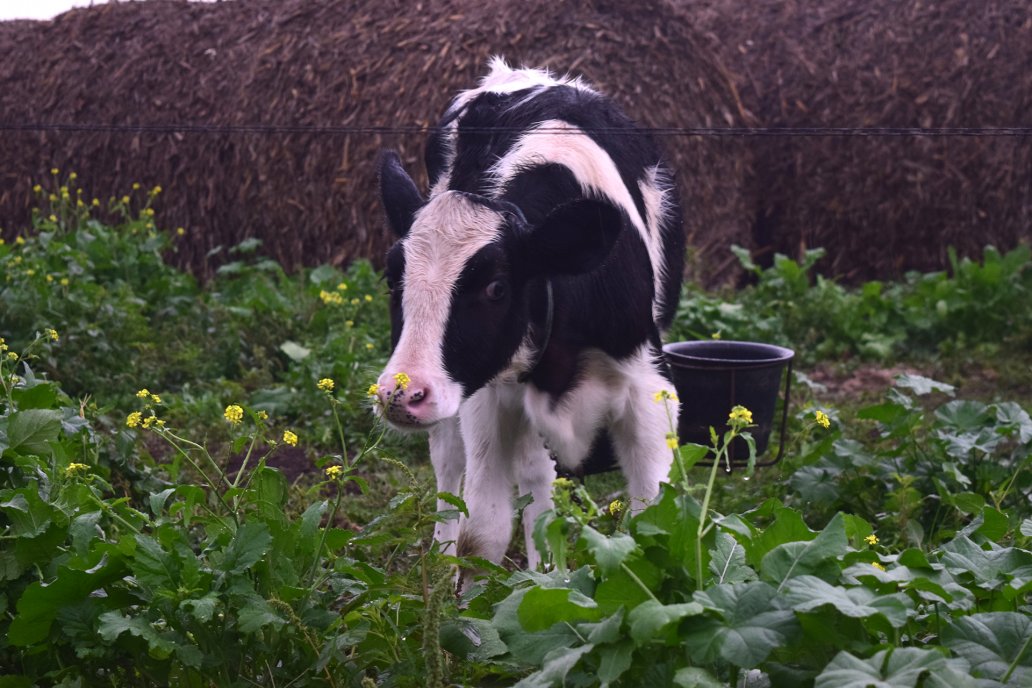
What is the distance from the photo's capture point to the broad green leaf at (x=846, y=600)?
2.25m

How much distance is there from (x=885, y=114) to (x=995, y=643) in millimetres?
7553

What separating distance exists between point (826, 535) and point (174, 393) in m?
4.82

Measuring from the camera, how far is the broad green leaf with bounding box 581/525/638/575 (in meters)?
2.29

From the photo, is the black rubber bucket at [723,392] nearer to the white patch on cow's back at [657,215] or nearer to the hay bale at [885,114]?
the white patch on cow's back at [657,215]

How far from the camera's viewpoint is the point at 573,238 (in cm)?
370

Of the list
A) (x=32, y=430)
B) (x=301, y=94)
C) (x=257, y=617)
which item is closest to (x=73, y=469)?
(x=32, y=430)

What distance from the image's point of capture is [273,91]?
9.02 m

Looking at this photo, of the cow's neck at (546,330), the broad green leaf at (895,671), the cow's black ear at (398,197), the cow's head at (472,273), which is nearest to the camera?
the broad green leaf at (895,671)

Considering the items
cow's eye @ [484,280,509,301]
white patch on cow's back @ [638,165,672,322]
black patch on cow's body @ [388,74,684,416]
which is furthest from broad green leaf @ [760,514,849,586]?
white patch on cow's back @ [638,165,672,322]

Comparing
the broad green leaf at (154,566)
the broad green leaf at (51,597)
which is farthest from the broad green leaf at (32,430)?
the broad green leaf at (154,566)

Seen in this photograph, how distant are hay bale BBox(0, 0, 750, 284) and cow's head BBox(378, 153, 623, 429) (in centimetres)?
495

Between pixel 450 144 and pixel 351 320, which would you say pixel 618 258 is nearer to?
pixel 450 144

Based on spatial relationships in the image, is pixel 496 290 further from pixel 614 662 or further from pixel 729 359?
pixel 729 359

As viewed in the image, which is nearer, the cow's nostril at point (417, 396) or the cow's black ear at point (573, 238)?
the cow's nostril at point (417, 396)
